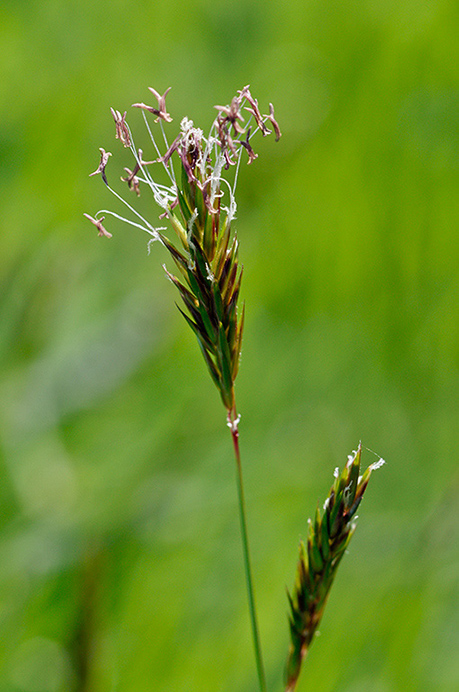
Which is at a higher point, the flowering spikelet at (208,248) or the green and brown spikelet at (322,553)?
the flowering spikelet at (208,248)

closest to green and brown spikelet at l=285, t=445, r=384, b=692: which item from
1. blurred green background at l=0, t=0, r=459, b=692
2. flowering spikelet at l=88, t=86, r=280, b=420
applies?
flowering spikelet at l=88, t=86, r=280, b=420

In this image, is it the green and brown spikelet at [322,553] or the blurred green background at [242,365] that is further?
the blurred green background at [242,365]

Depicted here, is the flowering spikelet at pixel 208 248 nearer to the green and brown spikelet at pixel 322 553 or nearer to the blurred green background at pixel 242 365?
the green and brown spikelet at pixel 322 553

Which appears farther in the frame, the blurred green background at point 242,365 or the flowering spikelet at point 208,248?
the blurred green background at point 242,365

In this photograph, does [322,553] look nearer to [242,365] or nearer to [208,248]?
[208,248]

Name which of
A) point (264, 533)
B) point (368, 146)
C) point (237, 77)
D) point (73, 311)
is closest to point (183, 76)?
point (237, 77)

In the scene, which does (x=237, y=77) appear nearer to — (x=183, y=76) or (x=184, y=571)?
(x=183, y=76)

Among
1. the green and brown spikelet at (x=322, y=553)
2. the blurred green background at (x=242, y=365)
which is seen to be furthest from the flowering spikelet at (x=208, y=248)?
the blurred green background at (x=242, y=365)
